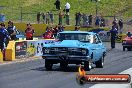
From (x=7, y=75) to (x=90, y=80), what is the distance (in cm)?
1091

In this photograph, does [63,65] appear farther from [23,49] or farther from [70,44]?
[23,49]

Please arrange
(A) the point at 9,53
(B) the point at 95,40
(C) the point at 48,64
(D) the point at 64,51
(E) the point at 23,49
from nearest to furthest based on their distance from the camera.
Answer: (D) the point at 64,51 < (C) the point at 48,64 < (B) the point at 95,40 < (A) the point at 9,53 < (E) the point at 23,49

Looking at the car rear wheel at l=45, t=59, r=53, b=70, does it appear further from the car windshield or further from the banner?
the banner

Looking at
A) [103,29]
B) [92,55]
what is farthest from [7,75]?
[103,29]

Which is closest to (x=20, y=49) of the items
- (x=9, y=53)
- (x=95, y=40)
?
(x=9, y=53)

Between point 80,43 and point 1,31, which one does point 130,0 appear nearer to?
point 1,31

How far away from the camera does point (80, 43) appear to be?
1923 centimetres

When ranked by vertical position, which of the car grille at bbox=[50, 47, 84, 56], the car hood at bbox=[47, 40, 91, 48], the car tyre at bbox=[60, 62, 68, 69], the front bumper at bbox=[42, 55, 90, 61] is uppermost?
the car hood at bbox=[47, 40, 91, 48]

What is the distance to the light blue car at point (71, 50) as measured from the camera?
61.7ft

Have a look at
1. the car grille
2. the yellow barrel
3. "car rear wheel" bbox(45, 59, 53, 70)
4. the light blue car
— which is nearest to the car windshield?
the light blue car

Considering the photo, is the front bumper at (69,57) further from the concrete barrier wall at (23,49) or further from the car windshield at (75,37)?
the concrete barrier wall at (23,49)

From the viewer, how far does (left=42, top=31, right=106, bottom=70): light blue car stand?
61.7ft

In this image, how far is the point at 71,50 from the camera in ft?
61.8

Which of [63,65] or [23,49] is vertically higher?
[23,49]
